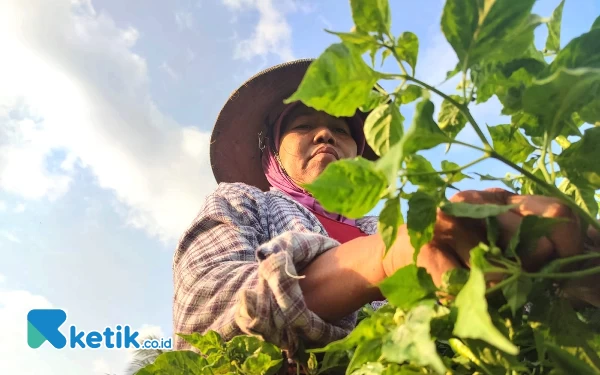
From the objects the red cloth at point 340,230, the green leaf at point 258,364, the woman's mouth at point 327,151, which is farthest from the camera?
the woman's mouth at point 327,151

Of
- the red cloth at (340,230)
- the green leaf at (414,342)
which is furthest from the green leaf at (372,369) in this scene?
the red cloth at (340,230)

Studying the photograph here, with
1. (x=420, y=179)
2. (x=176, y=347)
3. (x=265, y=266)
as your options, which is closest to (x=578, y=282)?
(x=420, y=179)

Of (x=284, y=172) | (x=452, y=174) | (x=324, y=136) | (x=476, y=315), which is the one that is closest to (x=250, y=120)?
(x=284, y=172)

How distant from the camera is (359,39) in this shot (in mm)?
431

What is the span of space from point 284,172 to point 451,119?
137 cm

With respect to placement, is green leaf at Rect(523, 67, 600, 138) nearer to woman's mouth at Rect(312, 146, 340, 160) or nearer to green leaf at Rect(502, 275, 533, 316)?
green leaf at Rect(502, 275, 533, 316)

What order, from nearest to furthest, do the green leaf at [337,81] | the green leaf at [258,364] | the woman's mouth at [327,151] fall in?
1. the green leaf at [337,81]
2. the green leaf at [258,364]
3. the woman's mouth at [327,151]

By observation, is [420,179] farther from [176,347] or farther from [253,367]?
[176,347]

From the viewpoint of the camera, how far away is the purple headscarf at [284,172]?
1.69 m

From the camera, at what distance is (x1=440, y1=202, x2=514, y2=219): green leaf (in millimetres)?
389

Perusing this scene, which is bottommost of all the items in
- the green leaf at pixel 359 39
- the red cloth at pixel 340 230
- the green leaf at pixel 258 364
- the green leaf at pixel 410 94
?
the green leaf at pixel 258 364

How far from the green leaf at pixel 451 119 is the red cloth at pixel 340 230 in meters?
1.01

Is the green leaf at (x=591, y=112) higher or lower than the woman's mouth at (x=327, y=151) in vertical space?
lower

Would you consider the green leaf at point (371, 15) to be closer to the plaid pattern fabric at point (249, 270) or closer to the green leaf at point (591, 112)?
the green leaf at point (591, 112)
